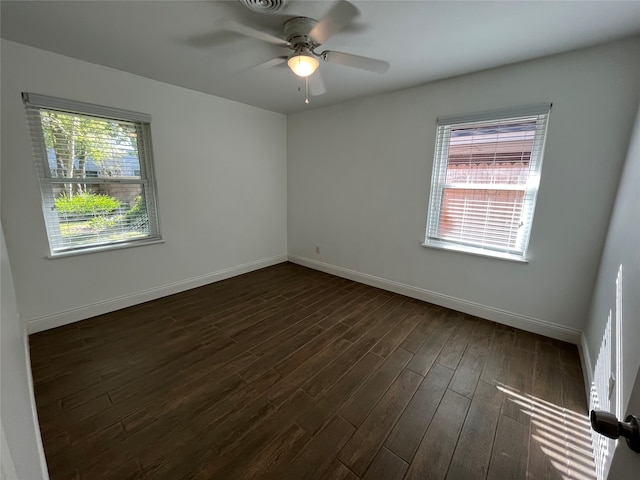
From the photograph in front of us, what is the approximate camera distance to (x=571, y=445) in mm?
1497

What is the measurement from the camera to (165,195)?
3.13m

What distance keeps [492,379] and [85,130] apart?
419cm

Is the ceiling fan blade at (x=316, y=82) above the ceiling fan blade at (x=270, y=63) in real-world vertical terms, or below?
below

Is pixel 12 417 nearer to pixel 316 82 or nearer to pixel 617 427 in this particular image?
pixel 617 427

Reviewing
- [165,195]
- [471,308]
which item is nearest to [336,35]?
[165,195]

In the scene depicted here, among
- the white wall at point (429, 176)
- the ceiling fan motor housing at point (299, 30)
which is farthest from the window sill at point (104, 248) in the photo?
the ceiling fan motor housing at point (299, 30)

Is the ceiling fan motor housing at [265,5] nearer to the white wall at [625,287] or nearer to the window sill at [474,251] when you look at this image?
the white wall at [625,287]

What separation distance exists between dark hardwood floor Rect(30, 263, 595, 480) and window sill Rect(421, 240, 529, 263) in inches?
27.8

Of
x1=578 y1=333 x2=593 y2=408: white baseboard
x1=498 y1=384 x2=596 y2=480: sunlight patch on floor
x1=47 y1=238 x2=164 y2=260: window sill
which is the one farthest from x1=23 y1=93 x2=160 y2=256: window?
x1=578 y1=333 x2=593 y2=408: white baseboard

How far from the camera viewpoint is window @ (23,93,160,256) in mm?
2371

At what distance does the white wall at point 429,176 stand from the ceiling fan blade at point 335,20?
168 cm

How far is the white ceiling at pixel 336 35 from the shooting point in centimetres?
165

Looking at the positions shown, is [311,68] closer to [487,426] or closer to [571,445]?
[487,426]

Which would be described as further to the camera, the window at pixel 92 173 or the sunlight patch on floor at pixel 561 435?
the window at pixel 92 173
